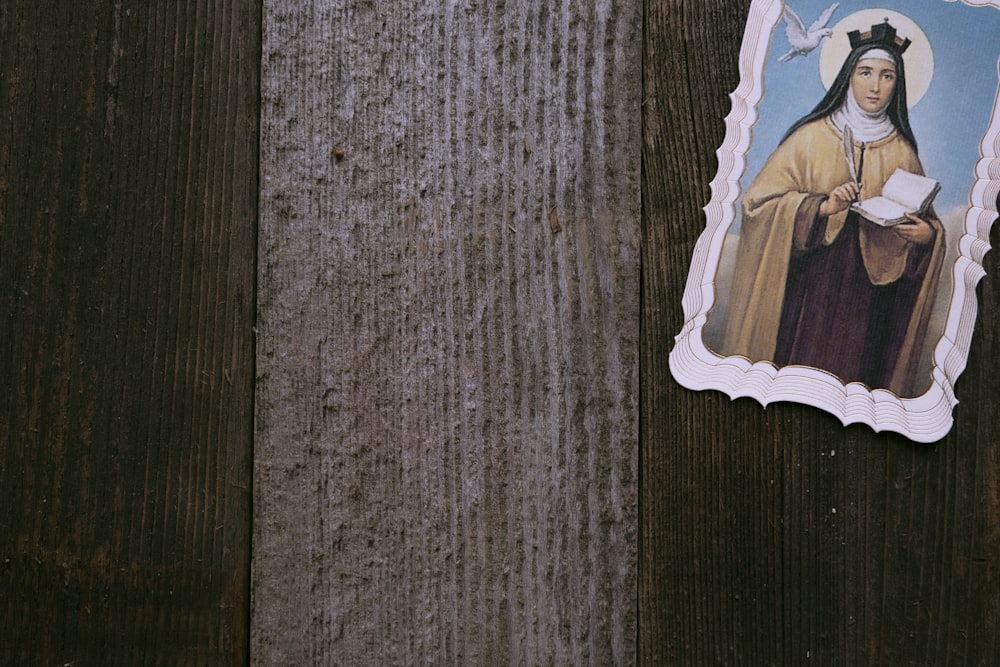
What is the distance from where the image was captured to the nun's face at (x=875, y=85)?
0.77m

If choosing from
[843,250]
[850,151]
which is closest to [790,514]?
[843,250]

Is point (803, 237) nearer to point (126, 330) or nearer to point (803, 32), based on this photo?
point (803, 32)

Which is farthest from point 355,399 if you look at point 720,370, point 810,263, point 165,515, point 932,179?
point 932,179

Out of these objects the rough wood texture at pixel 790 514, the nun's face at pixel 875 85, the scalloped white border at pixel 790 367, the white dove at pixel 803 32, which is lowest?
the rough wood texture at pixel 790 514

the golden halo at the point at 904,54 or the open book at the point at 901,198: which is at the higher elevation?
the golden halo at the point at 904,54

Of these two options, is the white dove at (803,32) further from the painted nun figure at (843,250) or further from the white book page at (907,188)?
the white book page at (907,188)

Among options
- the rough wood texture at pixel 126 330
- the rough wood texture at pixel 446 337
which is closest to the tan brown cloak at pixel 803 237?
the rough wood texture at pixel 446 337

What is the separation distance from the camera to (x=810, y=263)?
2.56ft

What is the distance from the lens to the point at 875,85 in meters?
0.77

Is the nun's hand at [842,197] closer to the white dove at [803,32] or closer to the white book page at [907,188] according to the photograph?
the white book page at [907,188]

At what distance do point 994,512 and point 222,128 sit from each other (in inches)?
35.5

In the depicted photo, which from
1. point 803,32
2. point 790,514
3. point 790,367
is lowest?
point 790,514

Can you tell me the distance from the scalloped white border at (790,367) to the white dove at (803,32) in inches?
0.6

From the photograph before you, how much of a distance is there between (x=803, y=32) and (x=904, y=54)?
0.34ft
